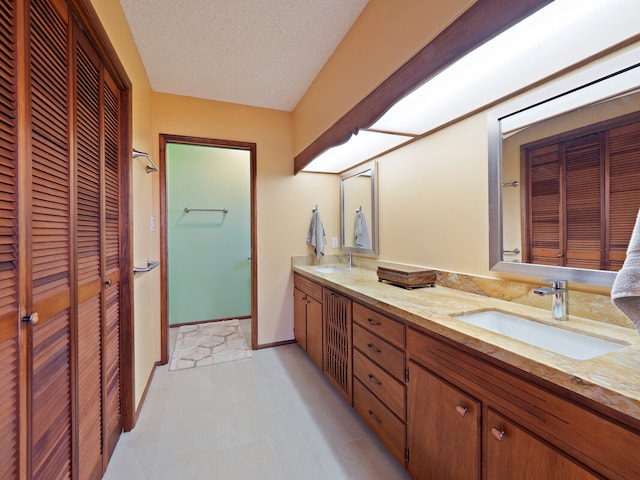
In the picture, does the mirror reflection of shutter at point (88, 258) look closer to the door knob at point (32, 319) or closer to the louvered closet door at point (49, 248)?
the louvered closet door at point (49, 248)

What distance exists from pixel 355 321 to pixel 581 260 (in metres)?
1.12

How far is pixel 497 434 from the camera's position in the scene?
879mm

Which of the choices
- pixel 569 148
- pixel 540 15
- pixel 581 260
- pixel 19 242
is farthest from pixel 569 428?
pixel 19 242

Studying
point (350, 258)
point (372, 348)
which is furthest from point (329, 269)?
point (372, 348)

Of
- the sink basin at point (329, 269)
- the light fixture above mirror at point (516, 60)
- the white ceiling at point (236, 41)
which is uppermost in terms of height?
the white ceiling at point (236, 41)

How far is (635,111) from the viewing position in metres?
0.98

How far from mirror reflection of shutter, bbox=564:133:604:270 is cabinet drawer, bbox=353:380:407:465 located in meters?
1.06

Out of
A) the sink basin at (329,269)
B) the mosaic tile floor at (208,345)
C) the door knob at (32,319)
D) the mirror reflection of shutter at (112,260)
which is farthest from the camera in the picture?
the sink basin at (329,269)

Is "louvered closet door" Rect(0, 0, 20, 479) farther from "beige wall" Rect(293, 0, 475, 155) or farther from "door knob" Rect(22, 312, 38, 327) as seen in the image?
"beige wall" Rect(293, 0, 475, 155)

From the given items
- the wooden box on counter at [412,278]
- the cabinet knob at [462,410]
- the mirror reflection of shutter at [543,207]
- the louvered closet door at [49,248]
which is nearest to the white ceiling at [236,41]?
the louvered closet door at [49,248]

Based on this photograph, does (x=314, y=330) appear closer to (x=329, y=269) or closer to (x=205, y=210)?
(x=329, y=269)

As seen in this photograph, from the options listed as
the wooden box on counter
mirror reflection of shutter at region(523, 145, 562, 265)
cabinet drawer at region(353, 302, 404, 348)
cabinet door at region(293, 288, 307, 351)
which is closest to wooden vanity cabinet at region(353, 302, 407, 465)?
cabinet drawer at region(353, 302, 404, 348)

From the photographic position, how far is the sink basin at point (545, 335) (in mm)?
979

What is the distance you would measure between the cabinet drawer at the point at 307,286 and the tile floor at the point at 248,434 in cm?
68
